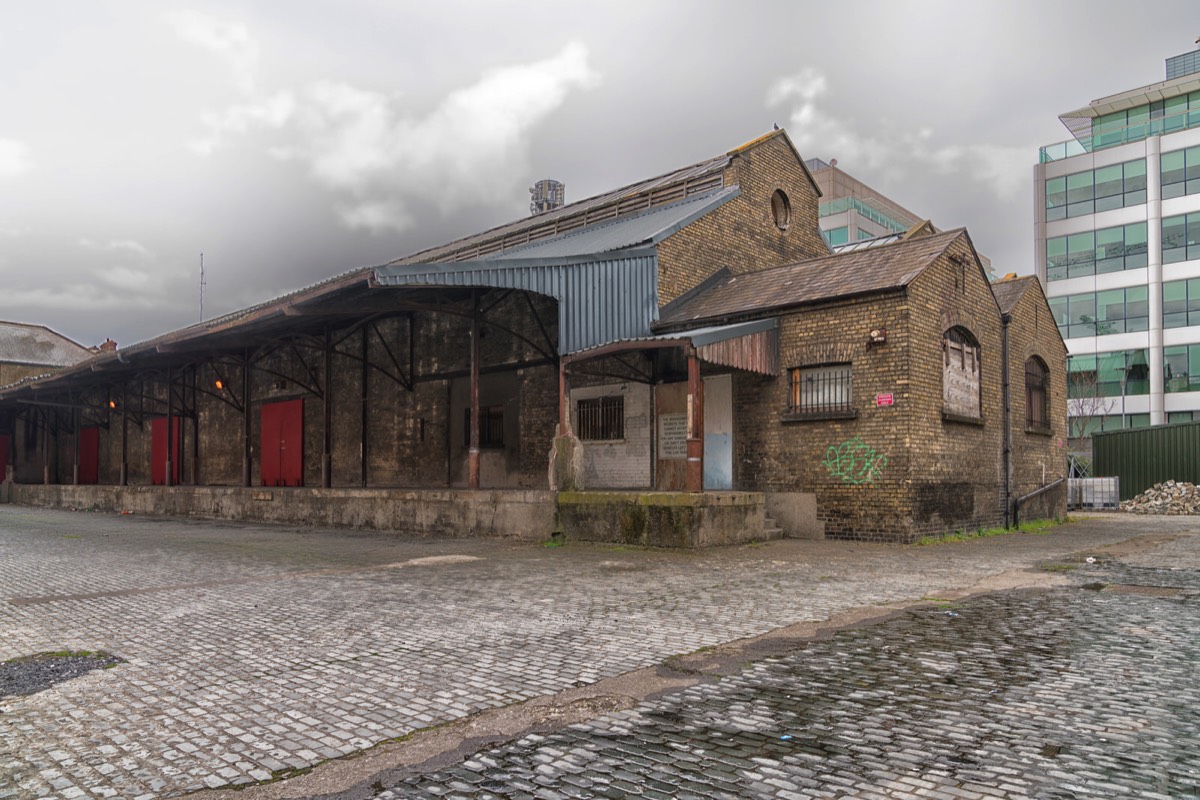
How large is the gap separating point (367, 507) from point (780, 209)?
11.3 meters

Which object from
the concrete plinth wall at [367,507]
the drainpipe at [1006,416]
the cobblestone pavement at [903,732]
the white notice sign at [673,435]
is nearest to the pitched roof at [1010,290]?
the drainpipe at [1006,416]

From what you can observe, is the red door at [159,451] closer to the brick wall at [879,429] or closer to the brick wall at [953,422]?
the brick wall at [879,429]

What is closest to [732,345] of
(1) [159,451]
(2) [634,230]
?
(2) [634,230]

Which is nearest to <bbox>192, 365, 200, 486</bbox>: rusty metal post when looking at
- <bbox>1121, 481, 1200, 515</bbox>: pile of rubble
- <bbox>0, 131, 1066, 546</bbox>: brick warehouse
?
<bbox>0, 131, 1066, 546</bbox>: brick warehouse

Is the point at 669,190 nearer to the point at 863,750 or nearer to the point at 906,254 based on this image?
the point at 906,254

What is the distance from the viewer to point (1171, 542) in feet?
43.7

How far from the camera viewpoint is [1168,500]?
77.7 ft

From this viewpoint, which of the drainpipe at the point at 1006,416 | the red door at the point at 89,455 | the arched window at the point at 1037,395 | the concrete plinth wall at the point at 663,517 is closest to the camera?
the concrete plinth wall at the point at 663,517

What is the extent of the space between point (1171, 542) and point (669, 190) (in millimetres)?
11641

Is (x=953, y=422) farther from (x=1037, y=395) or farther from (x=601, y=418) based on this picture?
(x=601, y=418)

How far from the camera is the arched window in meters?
17.0

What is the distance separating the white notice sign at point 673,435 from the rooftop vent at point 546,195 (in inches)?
673

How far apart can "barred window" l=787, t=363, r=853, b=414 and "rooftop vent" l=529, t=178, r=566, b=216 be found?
757 inches

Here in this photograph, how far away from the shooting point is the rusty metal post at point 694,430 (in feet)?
38.0
